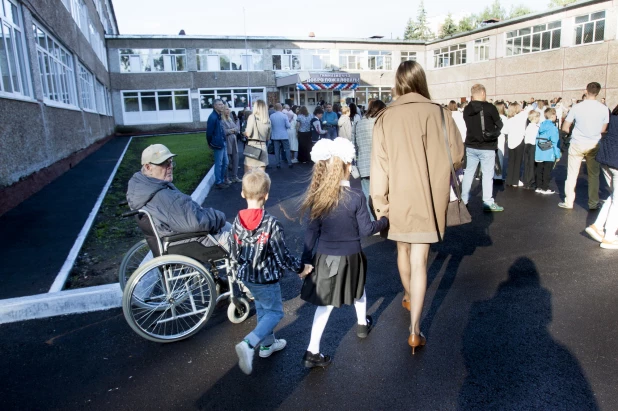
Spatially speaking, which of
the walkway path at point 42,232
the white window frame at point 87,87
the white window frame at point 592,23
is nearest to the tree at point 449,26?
the white window frame at point 592,23

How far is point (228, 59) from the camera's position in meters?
39.1

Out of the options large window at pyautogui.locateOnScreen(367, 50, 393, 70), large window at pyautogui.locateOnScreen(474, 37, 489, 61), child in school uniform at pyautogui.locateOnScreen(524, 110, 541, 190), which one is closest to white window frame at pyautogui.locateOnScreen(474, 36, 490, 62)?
large window at pyautogui.locateOnScreen(474, 37, 489, 61)

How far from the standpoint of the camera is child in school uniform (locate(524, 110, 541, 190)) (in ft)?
31.3

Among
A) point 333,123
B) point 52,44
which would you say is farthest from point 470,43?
point 52,44

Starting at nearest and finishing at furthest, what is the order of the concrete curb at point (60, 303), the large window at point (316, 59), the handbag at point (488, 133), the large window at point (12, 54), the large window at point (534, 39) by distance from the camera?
the concrete curb at point (60, 303)
the handbag at point (488, 133)
the large window at point (12, 54)
the large window at point (534, 39)
the large window at point (316, 59)

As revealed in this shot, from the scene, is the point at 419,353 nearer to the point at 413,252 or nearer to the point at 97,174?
the point at 413,252

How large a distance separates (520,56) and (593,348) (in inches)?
1389

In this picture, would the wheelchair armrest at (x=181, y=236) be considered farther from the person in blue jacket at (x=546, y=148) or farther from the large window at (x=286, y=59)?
the large window at (x=286, y=59)

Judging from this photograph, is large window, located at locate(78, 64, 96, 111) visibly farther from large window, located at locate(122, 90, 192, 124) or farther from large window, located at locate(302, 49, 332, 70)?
large window, located at locate(302, 49, 332, 70)

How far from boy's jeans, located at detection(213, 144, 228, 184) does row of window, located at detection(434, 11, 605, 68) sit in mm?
Result: 27753

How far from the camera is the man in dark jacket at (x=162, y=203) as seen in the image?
3803 mm

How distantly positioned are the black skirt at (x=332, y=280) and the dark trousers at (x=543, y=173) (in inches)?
288

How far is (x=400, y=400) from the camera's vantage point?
286cm

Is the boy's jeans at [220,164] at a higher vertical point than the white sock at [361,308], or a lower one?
higher
